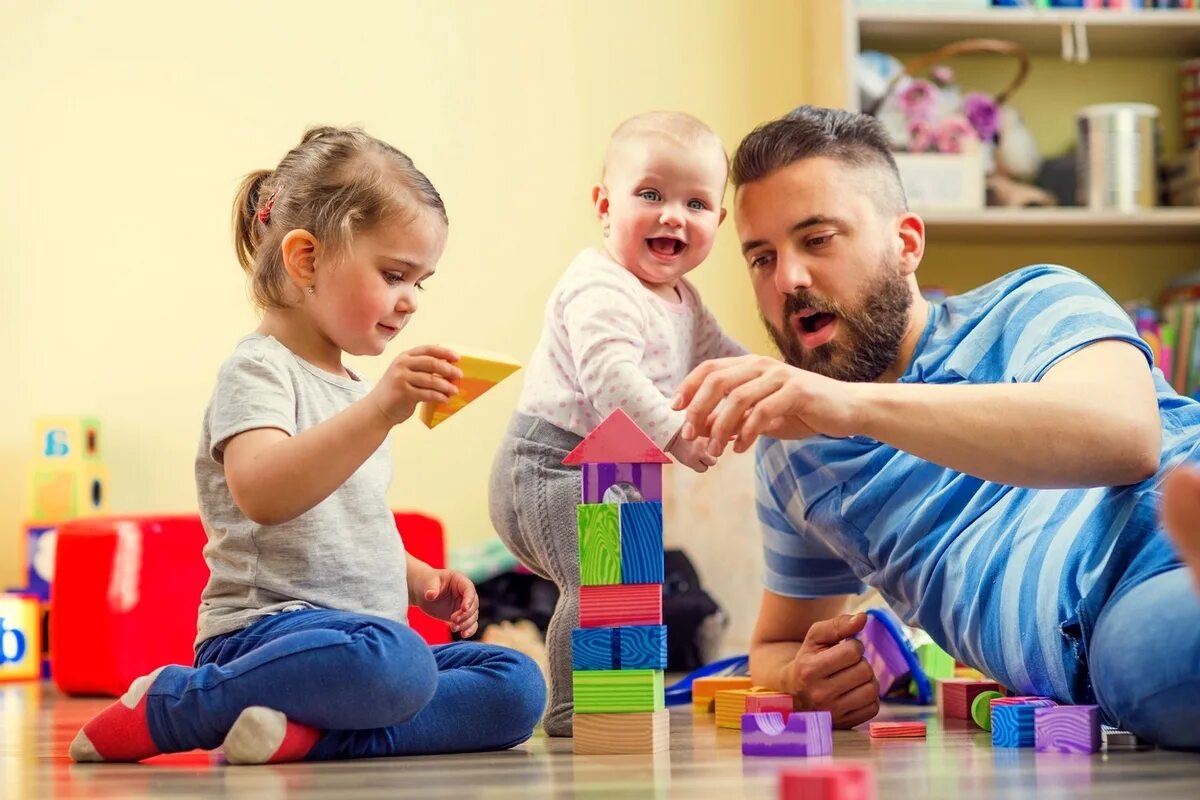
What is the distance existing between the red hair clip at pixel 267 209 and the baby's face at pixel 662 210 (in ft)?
1.59

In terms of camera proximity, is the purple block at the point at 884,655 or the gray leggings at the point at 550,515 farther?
the purple block at the point at 884,655

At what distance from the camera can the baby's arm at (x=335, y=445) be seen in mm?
1468

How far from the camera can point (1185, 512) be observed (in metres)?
1.15

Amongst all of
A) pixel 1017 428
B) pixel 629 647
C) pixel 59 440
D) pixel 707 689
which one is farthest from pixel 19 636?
pixel 1017 428

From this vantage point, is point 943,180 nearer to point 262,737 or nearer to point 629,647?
point 629,647

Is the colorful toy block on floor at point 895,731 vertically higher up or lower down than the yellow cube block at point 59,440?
lower down

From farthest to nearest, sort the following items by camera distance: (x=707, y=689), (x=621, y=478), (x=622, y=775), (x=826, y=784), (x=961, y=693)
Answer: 1. (x=707, y=689)
2. (x=961, y=693)
3. (x=621, y=478)
4. (x=622, y=775)
5. (x=826, y=784)

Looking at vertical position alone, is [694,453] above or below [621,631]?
above

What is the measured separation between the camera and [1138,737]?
4.86ft

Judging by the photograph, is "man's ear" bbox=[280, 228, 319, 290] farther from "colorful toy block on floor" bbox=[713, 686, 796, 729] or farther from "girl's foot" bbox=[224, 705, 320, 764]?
"colorful toy block on floor" bbox=[713, 686, 796, 729]

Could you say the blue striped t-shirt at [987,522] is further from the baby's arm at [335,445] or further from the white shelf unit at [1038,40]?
the white shelf unit at [1038,40]

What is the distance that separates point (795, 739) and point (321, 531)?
56cm

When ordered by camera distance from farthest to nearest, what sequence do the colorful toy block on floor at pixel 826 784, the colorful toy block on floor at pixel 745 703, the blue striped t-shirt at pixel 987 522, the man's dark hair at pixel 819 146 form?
1. the man's dark hair at pixel 819 146
2. the colorful toy block on floor at pixel 745 703
3. the blue striped t-shirt at pixel 987 522
4. the colorful toy block on floor at pixel 826 784

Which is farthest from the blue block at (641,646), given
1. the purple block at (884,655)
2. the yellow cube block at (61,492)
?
the yellow cube block at (61,492)
